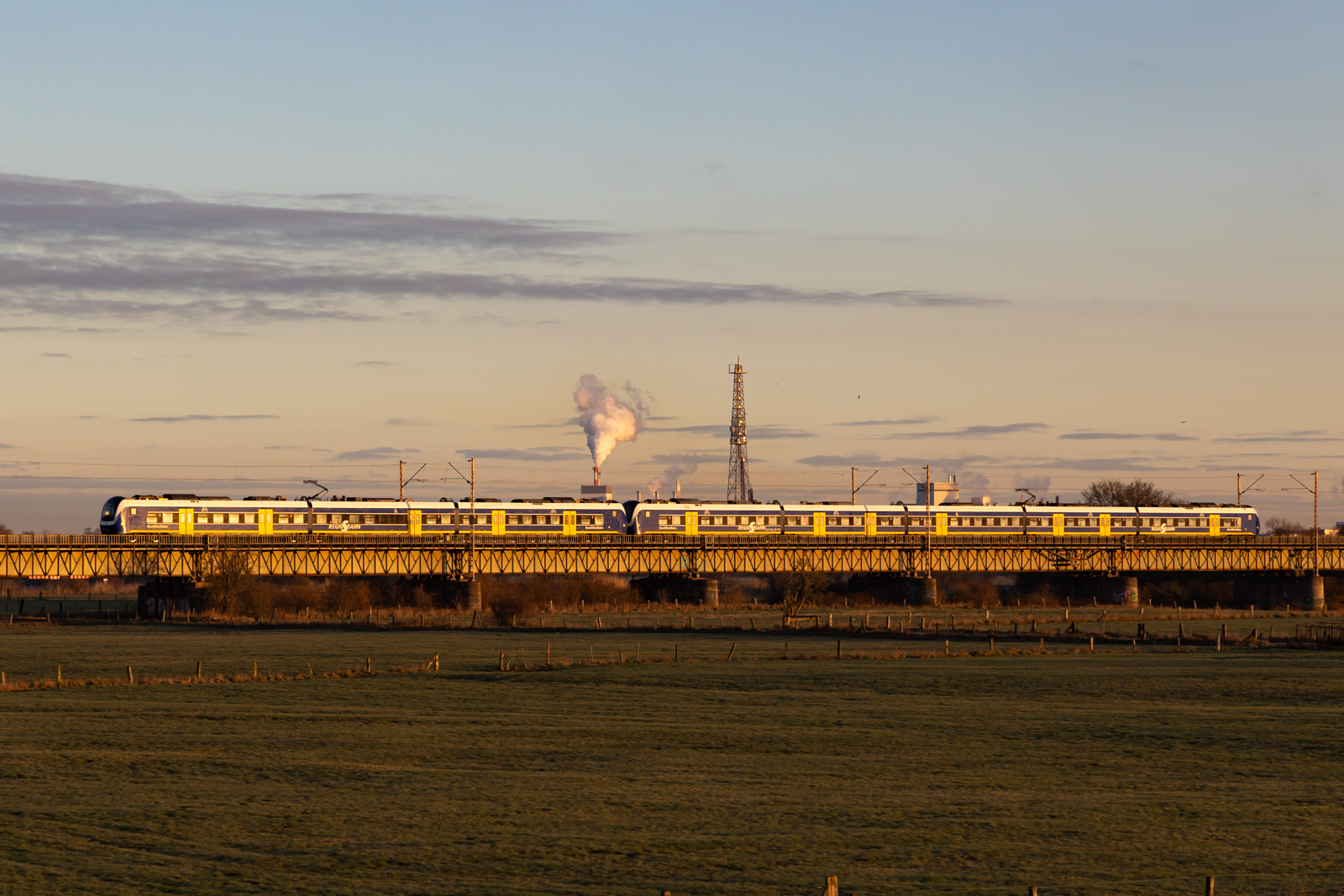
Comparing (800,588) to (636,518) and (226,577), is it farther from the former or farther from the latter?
(226,577)

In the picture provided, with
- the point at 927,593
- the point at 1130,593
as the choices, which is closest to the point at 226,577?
the point at 927,593

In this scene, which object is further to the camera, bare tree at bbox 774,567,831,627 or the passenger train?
the passenger train

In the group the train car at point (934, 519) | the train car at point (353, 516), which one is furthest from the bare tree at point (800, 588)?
the train car at point (353, 516)

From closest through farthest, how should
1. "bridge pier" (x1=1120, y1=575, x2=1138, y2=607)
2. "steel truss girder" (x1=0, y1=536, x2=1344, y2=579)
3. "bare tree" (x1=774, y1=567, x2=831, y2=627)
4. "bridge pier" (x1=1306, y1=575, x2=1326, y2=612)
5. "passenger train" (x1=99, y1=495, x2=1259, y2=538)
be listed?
"bare tree" (x1=774, y1=567, x2=831, y2=627), "steel truss girder" (x1=0, y1=536, x2=1344, y2=579), "passenger train" (x1=99, y1=495, x2=1259, y2=538), "bridge pier" (x1=1306, y1=575, x2=1326, y2=612), "bridge pier" (x1=1120, y1=575, x2=1138, y2=607)

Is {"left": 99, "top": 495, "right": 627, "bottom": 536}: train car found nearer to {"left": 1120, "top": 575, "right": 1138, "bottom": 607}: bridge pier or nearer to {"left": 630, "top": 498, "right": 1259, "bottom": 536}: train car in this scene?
{"left": 630, "top": 498, "right": 1259, "bottom": 536}: train car

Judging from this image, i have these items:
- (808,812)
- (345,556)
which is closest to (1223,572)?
→ (345,556)

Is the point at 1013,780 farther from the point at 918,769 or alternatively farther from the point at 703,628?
the point at 703,628

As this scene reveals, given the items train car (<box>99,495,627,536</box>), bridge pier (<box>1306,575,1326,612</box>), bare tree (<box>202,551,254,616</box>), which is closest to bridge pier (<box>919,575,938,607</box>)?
train car (<box>99,495,627,536</box>)

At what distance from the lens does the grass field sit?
25922mm

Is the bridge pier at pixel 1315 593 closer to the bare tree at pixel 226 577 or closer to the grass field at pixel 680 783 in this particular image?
the grass field at pixel 680 783

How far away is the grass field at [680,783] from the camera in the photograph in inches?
1021

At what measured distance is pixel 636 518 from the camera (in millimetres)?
129875

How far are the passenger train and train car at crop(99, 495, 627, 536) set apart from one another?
2.6 inches

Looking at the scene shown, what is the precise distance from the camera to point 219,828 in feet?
95.9
